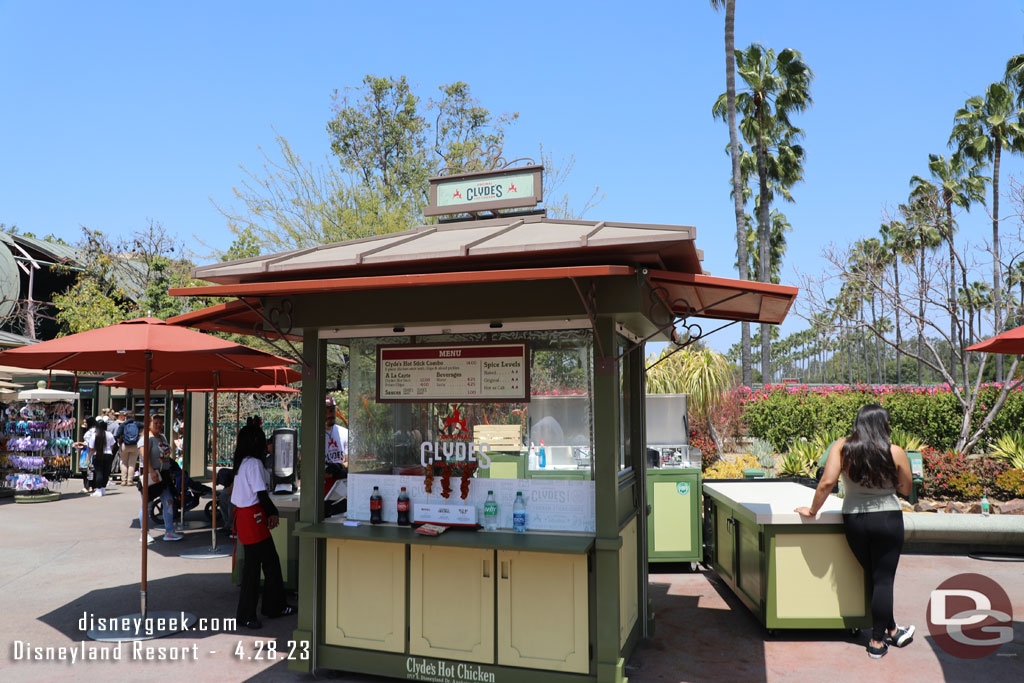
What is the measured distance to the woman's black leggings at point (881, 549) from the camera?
5441mm

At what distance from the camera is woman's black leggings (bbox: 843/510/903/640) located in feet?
17.9

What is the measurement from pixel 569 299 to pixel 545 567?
5.74ft

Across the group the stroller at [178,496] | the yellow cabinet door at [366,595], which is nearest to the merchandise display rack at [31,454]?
the stroller at [178,496]

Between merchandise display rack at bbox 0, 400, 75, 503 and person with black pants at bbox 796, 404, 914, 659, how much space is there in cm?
1488

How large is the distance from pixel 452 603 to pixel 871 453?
3259 mm

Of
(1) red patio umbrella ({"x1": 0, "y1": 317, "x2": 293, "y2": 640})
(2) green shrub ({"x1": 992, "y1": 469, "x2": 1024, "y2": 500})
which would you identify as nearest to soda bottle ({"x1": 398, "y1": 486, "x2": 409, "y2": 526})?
(1) red patio umbrella ({"x1": 0, "y1": 317, "x2": 293, "y2": 640})

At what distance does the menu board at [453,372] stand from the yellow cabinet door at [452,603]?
1.06 m

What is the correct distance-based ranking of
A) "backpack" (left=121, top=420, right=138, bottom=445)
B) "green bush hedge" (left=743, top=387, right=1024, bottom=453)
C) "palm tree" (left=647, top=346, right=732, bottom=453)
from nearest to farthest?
"green bush hedge" (left=743, top=387, right=1024, bottom=453), "backpack" (left=121, top=420, right=138, bottom=445), "palm tree" (left=647, top=346, right=732, bottom=453)

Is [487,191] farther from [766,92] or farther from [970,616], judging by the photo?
[766,92]

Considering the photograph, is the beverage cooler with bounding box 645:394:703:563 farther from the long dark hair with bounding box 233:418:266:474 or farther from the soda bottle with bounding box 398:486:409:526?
the long dark hair with bounding box 233:418:266:474

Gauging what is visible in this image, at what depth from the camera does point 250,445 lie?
6.15 meters

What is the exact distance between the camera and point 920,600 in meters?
6.86

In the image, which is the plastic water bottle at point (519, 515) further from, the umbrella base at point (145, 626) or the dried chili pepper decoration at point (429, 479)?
the umbrella base at point (145, 626)

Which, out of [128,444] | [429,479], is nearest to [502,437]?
[429,479]
